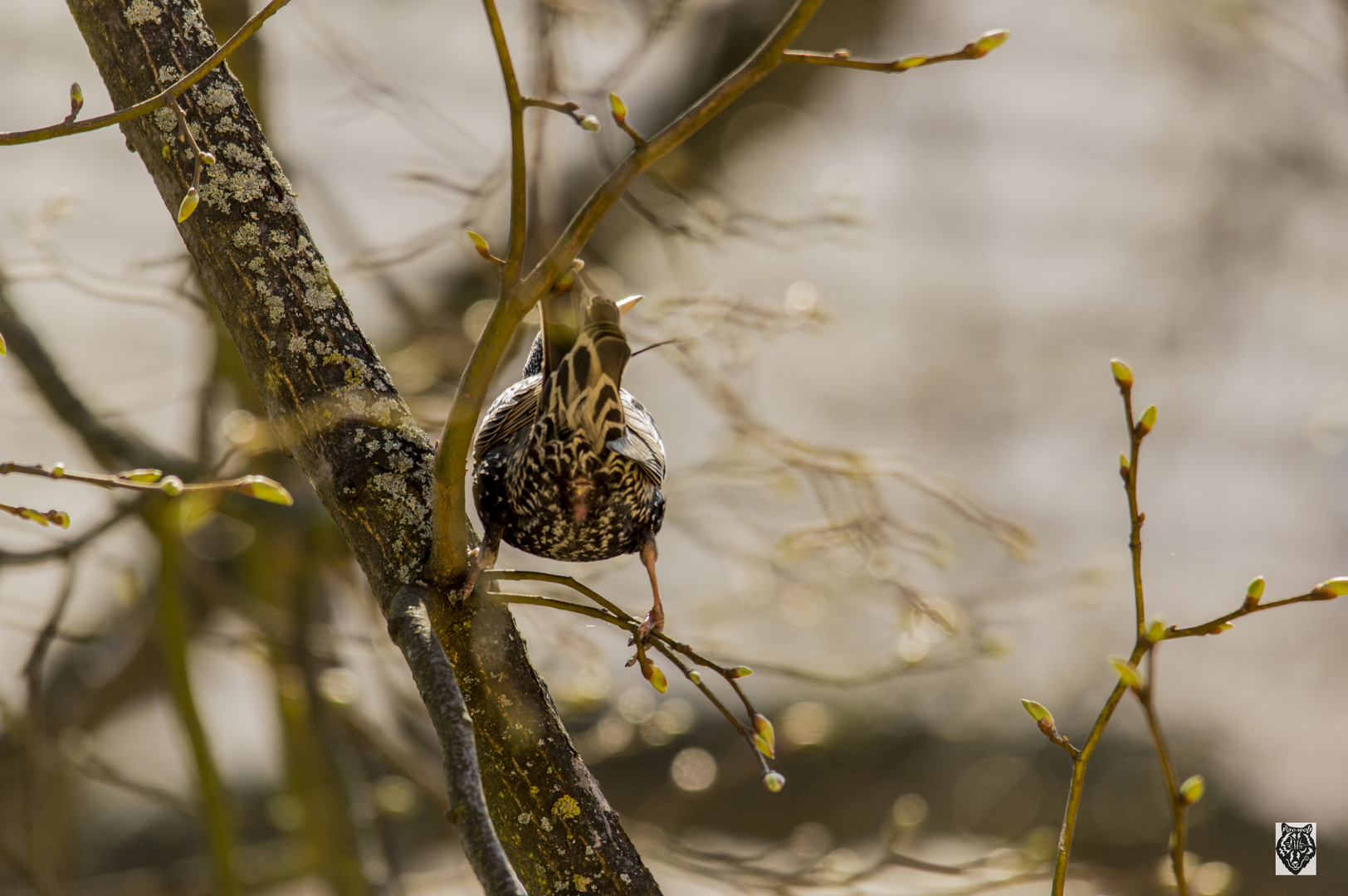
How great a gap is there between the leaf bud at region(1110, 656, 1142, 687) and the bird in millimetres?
461

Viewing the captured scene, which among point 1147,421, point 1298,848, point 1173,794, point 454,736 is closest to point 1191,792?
point 1173,794

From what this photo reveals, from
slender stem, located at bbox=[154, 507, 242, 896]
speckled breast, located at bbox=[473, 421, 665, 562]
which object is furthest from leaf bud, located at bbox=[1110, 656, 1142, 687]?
slender stem, located at bbox=[154, 507, 242, 896]

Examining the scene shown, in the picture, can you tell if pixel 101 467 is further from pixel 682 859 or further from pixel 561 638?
pixel 682 859

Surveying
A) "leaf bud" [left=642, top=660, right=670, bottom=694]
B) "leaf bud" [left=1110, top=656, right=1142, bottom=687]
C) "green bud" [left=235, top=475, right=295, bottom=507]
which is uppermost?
"green bud" [left=235, top=475, right=295, bottom=507]

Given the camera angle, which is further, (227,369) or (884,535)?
(227,369)

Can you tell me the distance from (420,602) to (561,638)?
115cm

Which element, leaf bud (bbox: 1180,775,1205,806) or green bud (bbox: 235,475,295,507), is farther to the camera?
green bud (bbox: 235,475,295,507)

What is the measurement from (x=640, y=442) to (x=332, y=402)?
1.23 feet

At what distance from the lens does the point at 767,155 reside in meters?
4.14

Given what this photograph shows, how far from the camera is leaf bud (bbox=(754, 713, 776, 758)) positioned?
1021 millimetres

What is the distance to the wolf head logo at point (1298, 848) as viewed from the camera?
2.54m

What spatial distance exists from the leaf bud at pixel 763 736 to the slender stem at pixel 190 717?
1.47 meters

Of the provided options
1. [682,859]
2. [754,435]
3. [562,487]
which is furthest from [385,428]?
[682,859]

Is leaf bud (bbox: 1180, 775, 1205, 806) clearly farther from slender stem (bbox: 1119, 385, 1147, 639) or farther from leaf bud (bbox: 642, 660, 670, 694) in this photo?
leaf bud (bbox: 642, 660, 670, 694)
